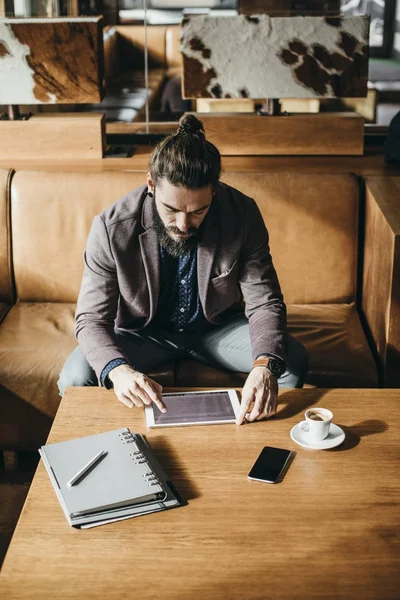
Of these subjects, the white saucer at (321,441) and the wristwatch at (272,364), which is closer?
the white saucer at (321,441)

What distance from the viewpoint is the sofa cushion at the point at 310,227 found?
2.48 meters

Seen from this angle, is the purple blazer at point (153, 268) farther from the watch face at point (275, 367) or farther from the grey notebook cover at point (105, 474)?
the grey notebook cover at point (105, 474)

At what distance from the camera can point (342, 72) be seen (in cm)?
275

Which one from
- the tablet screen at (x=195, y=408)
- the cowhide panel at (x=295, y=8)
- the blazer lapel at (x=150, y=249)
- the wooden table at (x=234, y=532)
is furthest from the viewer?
the cowhide panel at (x=295, y=8)

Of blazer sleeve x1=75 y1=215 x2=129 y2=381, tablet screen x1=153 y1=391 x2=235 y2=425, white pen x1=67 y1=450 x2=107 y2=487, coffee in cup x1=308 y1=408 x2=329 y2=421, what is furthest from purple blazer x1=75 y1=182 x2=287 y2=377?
white pen x1=67 y1=450 x2=107 y2=487

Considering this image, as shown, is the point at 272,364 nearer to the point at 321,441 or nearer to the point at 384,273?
the point at 321,441

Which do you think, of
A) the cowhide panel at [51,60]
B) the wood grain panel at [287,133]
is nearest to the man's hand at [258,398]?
the wood grain panel at [287,133]

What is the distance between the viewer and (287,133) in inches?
111

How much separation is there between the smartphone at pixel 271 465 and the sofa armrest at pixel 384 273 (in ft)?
2.57

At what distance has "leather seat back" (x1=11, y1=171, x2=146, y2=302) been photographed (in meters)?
2.50

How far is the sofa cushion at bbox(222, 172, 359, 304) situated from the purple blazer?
1.41ft

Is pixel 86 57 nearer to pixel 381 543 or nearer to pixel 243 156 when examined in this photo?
pixel 243 156

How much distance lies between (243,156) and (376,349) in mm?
1006

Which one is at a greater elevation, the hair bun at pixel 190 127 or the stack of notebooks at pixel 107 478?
the hair bun at pixel 190 127
